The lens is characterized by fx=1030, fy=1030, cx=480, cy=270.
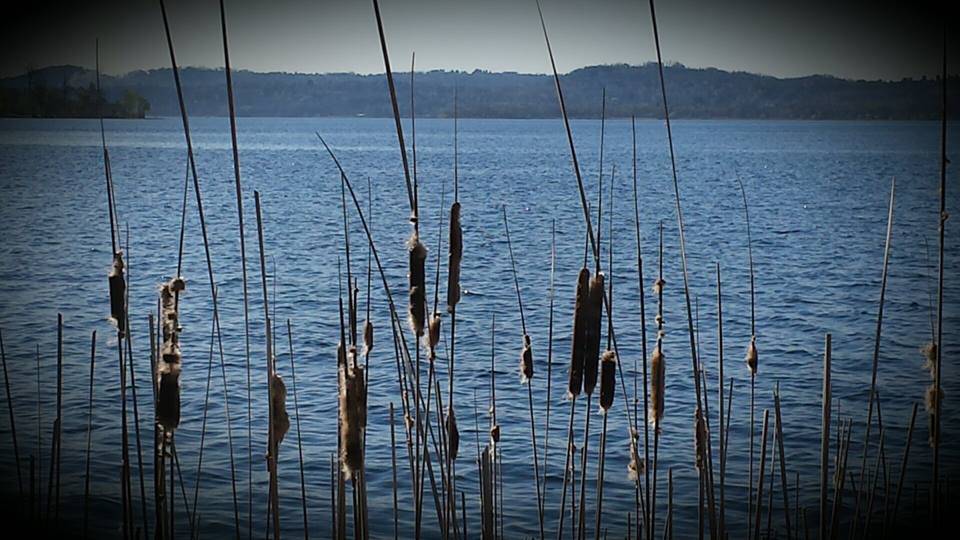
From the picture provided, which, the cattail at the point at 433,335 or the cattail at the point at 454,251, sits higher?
the cattail at the point at 454,251

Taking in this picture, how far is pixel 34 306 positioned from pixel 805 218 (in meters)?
28.1

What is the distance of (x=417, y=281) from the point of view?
3.31m

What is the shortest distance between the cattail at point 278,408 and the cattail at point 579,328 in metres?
0.89

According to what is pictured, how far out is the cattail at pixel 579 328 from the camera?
3.22 meters

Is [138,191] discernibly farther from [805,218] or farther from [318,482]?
[318,482]

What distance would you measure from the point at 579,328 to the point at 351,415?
0.77 metres

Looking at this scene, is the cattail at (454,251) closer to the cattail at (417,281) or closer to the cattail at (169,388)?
the cattail at (417,281)

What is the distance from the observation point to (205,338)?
1588cm

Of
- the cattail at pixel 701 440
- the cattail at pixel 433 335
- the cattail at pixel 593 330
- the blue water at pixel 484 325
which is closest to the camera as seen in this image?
the cattail at pixel 593 330

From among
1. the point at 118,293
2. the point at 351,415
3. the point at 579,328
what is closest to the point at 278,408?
the point at 351,415

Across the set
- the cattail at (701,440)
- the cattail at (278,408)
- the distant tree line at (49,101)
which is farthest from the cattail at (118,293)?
the distant tree line at (49,101)

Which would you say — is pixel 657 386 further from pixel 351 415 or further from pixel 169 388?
pixel 169 388

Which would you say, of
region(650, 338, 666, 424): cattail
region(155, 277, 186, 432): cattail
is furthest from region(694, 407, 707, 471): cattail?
region(155, 277, 186, 432): cattail

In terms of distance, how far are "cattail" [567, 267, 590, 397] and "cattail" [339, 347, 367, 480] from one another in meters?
0.67
